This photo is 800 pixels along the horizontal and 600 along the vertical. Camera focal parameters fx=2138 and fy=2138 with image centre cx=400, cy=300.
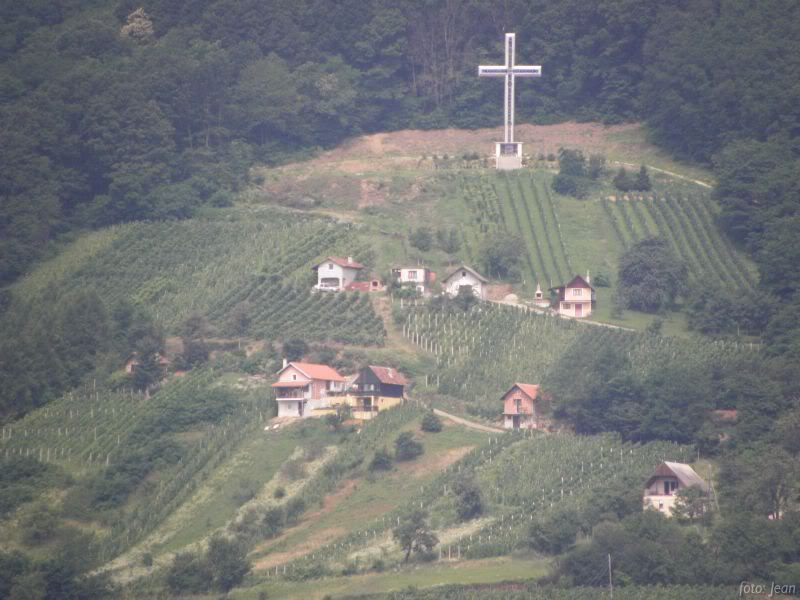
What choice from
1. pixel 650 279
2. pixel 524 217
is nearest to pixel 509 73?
pixel 524 217

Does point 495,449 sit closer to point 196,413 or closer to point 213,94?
point 196,413

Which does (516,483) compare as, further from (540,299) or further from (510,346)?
(540,299)

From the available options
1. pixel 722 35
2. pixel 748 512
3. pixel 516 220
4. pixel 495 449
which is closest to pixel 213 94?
pixel 516 220

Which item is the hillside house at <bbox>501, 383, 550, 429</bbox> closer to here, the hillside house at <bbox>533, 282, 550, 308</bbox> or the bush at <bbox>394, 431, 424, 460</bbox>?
the bush at <bbox>394, 431, 424, 460</bbox>

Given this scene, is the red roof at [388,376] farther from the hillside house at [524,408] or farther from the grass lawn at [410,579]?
the grass lawn at [410,579]

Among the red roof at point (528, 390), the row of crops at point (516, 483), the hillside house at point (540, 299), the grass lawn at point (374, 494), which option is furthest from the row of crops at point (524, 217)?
the row of crops at point (516, 483)

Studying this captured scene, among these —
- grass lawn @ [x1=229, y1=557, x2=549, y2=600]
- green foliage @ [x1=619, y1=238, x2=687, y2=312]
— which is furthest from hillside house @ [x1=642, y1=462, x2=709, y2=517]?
green foliage @ [x1=619, y1=238, x2=687, y2=312]

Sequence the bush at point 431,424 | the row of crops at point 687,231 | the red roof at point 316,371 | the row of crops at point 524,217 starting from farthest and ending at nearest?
the row of crops at point 524,217, the row of crops at point 687,231, the red roof at point 316,371, the bush at point 431,424

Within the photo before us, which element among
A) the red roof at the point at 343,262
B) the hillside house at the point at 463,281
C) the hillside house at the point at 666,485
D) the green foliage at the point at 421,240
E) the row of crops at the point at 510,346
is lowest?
the hillside house at the point at 666,485
